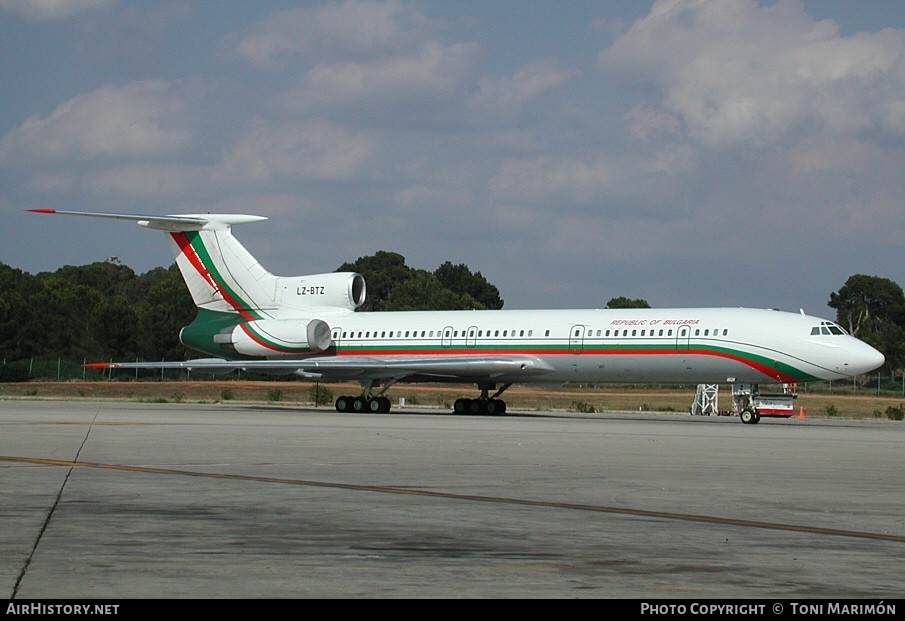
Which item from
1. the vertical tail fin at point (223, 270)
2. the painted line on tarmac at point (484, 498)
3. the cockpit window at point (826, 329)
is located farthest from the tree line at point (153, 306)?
the painted line on tarmac at point (484, 498)

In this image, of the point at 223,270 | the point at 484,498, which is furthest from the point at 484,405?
the point at 484,498

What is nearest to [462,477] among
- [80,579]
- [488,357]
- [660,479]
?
[660,479]

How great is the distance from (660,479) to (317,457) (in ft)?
18.7

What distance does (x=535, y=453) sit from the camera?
2016 cm

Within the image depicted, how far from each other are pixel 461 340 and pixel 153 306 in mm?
61894

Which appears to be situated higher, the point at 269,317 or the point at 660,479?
the point at 269,317

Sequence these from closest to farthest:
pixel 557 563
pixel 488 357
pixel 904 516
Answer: pixel 557 563, pixel 904 516, pixel 488 357

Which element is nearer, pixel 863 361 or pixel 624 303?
pixel 863 361

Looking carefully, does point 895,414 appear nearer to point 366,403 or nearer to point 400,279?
point 366,403

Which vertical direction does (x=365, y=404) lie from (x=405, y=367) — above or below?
below

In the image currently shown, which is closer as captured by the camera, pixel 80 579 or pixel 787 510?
pixel 80 579

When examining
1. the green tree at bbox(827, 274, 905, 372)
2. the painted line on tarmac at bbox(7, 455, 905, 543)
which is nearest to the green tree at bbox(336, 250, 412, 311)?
the green tree at bbox(827, 274, 905, 372)

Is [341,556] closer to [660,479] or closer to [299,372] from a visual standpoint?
[660,479]

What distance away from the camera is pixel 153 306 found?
97438mm
